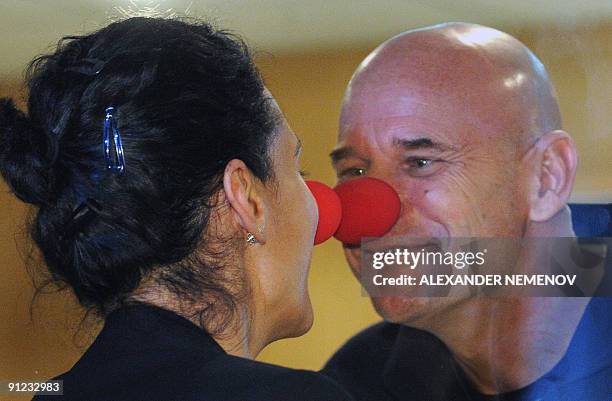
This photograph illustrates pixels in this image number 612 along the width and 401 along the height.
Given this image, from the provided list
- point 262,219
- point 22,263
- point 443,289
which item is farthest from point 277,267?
point 22,263

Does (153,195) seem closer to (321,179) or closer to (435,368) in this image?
(321,179)

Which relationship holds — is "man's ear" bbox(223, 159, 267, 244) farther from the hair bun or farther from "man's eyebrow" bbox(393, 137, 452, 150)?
"man's eyebrow" bbox(393, 137, 452, 150)

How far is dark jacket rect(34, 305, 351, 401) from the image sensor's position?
26.5 inches

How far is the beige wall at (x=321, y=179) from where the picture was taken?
39.9 inches

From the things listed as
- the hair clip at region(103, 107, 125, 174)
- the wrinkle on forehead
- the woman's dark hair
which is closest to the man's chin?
the wrinkle on forehead

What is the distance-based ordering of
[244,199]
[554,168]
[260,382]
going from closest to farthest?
[260,382] < [244,199] < [554,168]

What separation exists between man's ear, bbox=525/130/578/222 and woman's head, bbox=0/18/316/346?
0.37 m

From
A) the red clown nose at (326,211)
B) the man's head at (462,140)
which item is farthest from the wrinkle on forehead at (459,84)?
the red clown nose at (326,211)

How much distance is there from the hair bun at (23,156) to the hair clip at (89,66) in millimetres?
67

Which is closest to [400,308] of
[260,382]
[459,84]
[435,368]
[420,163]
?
[435,368]

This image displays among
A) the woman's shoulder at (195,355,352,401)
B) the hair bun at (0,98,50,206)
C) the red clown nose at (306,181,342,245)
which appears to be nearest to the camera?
the woman's shoulder at (195,355,352,401)

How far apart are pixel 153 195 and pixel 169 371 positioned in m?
0.16

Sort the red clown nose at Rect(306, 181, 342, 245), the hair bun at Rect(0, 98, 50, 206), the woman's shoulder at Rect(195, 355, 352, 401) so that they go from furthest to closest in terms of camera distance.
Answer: the red clown nose at Rect(306, 181, 342, 245), the hair bun at Rect(0, 98, 50, 206), the woman's shoulder at Rect(195, 355, 352, 401)

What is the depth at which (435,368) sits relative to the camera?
106cm
